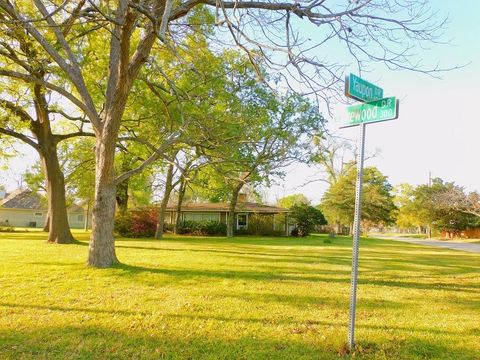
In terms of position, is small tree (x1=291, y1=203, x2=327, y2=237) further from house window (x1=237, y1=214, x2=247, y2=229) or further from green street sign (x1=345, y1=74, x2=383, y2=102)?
green street sign (x1=345, y1=74, x2=383, y2=102)

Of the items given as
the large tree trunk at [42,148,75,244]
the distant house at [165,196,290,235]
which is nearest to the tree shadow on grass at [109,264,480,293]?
the large tree trunk at [42,148,75,244]

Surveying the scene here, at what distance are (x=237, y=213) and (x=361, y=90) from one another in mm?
36891

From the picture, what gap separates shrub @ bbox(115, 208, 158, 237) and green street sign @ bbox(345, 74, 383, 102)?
88.2 feet

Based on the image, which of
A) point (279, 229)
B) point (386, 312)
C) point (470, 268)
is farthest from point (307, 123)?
point (386, 312)

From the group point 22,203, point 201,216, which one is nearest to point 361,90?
point 201,216

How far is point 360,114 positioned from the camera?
437cm

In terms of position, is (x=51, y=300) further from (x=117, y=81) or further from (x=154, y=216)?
(x=154, y=216)

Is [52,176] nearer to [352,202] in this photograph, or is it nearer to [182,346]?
[182,346]

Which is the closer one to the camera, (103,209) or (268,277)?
(268,277)

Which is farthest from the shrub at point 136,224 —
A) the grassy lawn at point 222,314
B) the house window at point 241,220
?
the grassy lawn at point 222,314

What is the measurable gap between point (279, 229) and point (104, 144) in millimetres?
30337

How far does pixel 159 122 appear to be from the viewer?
15.1 metres

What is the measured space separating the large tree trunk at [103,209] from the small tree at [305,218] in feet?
96.6

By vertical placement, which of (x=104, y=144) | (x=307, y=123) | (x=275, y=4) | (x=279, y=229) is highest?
(x=307, y=123)
